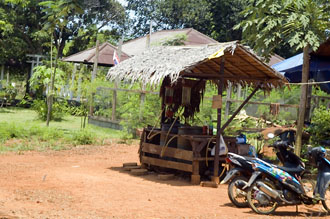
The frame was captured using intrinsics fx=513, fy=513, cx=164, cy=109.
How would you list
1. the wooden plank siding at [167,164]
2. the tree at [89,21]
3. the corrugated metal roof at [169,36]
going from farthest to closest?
1. the tree at [89,21]
2. the corrugated metal roof at [169,36]
3. the wooden plank siding at [167,164]

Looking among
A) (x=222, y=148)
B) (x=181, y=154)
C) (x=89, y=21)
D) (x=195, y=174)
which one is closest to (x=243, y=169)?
(x=195, y=174)

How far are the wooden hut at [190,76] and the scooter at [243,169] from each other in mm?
2106

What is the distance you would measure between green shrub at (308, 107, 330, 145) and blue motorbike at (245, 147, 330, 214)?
3.89m

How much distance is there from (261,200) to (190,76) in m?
4.09

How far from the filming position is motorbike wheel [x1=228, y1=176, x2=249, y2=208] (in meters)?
7.75

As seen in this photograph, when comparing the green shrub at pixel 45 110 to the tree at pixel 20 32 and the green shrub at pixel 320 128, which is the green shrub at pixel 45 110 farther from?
the green shrub at pixel 320 128

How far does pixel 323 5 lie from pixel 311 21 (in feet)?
2.08

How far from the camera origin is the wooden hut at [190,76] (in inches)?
387

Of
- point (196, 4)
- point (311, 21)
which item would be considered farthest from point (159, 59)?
point (196, 4)

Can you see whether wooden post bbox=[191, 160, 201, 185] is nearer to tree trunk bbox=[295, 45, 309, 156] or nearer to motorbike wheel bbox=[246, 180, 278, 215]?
motorbike wheel bbox=[246, 180, 278, 215]

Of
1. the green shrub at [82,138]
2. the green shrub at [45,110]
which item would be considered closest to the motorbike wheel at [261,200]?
the green shrub at [82,138]

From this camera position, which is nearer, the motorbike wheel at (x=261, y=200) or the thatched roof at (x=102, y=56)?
the motorbike wheel at (x=261, y=200)

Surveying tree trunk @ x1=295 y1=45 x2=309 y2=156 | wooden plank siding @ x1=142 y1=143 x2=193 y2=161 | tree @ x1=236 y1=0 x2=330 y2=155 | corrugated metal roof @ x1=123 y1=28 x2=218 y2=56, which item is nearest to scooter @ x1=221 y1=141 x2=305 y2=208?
wooden plank siding @ x1=142 y1=143 x2=193 y2=161

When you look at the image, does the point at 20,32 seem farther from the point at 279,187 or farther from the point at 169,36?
the point at 279,187
